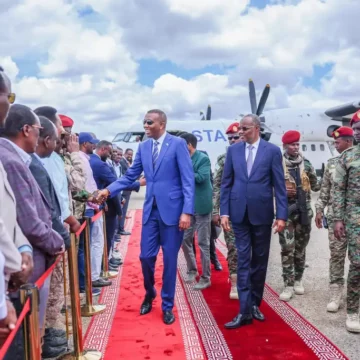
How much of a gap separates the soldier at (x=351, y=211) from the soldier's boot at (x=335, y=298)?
42 cm

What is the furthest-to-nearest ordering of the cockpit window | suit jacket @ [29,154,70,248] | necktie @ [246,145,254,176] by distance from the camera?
the cockpit window
necktie @ [246,145,254,176]
suit jacket @ [29,154,70,248]

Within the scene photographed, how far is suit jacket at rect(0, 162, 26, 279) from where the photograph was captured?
1658 millimetres

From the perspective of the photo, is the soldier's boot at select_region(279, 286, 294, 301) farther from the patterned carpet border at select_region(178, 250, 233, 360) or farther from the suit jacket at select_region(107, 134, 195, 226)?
the suit jacket at select_region(107, 134, 195, 226)

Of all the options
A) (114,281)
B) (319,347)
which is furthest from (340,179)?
(114,281)

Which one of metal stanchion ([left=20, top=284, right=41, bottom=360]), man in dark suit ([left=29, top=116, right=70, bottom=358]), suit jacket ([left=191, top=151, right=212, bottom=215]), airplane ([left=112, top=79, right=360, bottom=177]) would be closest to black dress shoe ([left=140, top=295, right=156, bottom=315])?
man in dark suit ([left=29, top=116, right=70, bottom=358])

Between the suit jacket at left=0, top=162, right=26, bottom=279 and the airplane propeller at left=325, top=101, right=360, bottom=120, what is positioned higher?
the airplane propeller at left=325, top=101, right=360, bottom=120

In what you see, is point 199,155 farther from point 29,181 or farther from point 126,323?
point 29,181

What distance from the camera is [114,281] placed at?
5.36 metres

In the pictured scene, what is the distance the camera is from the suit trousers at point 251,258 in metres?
3.83

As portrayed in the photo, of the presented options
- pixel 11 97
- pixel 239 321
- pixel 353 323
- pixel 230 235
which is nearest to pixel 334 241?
pixel 353 323

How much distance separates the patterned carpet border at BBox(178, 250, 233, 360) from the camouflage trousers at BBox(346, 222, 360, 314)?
1.19 m

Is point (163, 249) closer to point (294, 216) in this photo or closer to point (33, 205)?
point (294, 216)

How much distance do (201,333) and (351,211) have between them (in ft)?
5.37

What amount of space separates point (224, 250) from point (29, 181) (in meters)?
5.32
